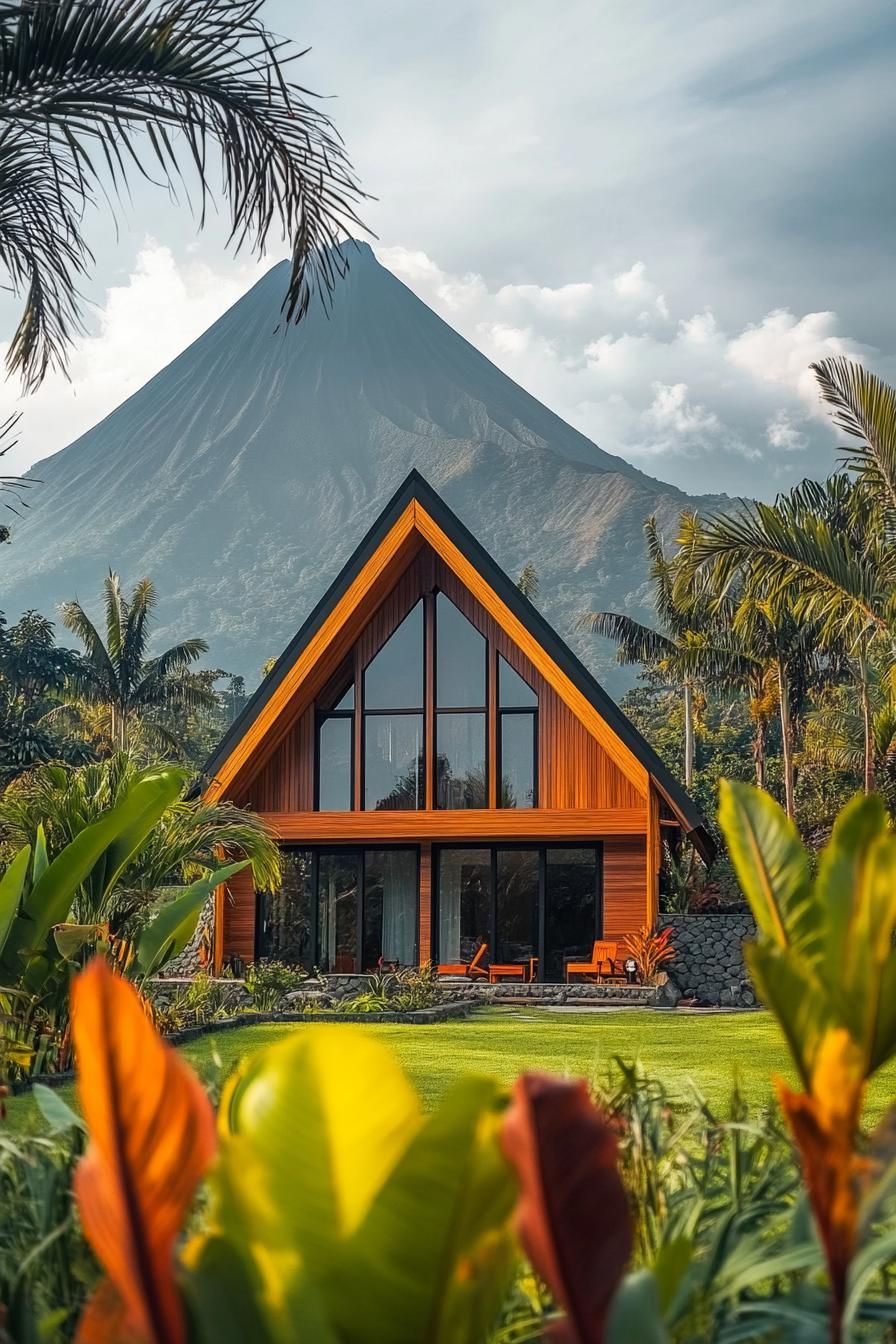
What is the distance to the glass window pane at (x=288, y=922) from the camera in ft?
74.5

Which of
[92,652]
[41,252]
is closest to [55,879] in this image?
[41,252]

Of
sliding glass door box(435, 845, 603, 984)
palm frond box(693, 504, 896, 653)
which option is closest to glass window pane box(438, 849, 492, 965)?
sliding glass door box(435, 845, 603, 984)

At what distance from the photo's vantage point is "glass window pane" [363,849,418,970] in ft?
74.0

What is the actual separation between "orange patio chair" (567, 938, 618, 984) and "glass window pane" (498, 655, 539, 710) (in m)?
3.95

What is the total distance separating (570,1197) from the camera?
1.42 meters

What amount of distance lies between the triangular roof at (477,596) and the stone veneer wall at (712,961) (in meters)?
1.51

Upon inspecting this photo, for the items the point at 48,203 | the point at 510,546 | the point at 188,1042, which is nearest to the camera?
the point at 48,203

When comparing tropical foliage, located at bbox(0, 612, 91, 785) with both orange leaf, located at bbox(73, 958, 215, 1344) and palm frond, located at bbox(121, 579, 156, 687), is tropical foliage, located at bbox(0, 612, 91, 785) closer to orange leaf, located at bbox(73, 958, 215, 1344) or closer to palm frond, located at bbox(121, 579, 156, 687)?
palm frond, located at bbox(121, 579, 156, 687)

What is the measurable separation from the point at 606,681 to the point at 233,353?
Answer: 7236cm

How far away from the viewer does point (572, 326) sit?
156 m

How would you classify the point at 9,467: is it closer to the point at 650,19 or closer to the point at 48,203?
the point at 48,203

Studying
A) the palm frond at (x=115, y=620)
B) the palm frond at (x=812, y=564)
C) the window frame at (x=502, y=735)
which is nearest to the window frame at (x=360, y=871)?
the window frame at (x=502, y=735)

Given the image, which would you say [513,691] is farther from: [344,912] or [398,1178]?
[398,1178]

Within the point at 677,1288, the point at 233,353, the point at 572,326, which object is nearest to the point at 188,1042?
the point at 677,1288
